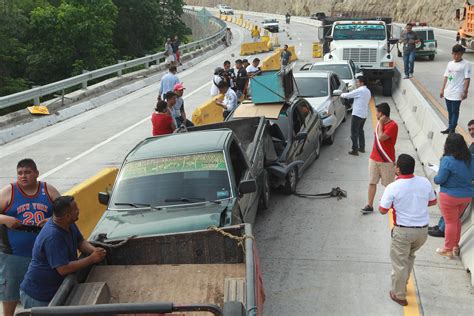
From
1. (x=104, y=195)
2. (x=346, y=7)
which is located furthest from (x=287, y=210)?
(x=346, y=7)

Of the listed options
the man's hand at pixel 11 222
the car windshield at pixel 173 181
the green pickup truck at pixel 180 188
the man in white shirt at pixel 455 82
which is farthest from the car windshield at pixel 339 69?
the man's hand at pixel 11 222

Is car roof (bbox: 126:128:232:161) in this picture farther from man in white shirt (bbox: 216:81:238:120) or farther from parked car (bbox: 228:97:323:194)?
man in white shirt (bbox: 216:81:238:120)

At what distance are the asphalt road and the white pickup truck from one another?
528 centimetres

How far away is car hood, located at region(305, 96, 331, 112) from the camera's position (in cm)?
1265

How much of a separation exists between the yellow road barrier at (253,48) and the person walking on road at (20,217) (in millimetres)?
31308

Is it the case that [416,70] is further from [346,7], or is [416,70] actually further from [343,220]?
[346,7]

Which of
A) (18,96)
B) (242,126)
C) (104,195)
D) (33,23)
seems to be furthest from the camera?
(33,23)

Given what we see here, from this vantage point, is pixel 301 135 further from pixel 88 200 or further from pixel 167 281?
pixel 167 281

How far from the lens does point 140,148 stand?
7.34m

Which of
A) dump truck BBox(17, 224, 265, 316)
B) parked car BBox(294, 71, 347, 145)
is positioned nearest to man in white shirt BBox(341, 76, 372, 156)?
parked car BBox(294, 71, 347, 145)

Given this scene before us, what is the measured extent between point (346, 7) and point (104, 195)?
69024 millimetres

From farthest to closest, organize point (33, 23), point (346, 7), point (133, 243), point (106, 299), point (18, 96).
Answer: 1. point (346, 7)
2. point (33, 23)
3. point (18, 96)
4. point (133, 243)
5. point (106, 299)

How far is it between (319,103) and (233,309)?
9.51 meters

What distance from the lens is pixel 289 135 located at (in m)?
9.67
